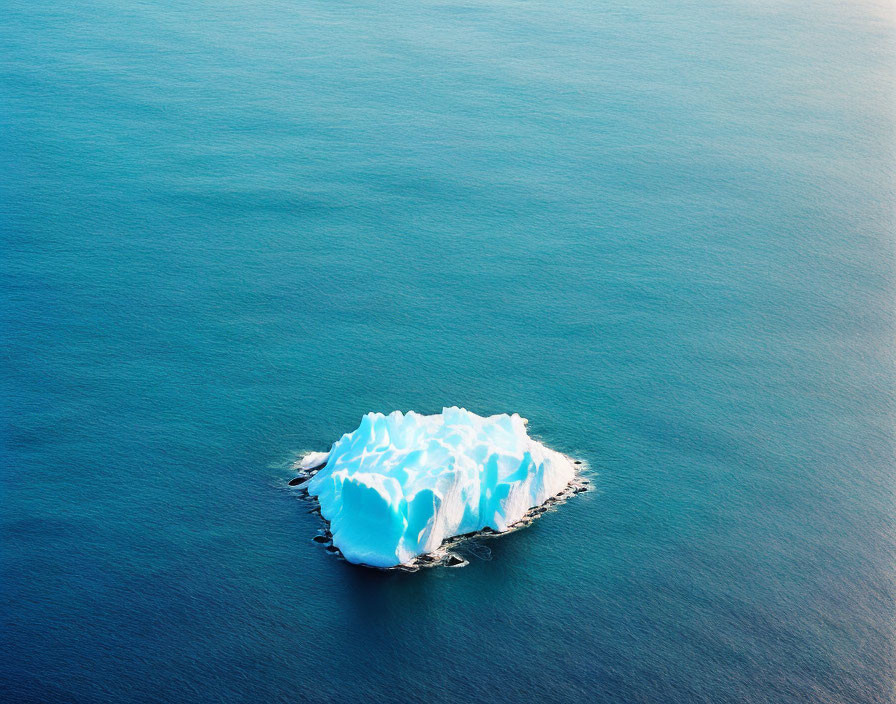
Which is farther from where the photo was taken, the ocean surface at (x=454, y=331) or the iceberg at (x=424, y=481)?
the iceberg at (x=424, y=481)

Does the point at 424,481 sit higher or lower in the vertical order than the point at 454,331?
higher

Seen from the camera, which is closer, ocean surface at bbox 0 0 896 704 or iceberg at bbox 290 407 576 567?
ocean surface at bbox 0 0 896 704

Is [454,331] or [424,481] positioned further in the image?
[454,331]
